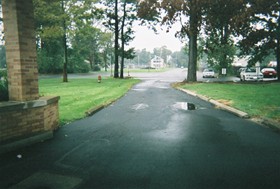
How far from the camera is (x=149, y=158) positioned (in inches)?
215

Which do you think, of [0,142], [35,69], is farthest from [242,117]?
[0,142]

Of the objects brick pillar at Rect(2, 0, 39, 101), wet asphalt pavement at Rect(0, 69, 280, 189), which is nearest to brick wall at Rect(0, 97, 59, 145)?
brick pillar at Rect(2, 0, 39, 101)

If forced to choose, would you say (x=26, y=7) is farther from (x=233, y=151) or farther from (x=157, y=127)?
(x=233, y=151)

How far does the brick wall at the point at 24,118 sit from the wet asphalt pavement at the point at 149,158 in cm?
41

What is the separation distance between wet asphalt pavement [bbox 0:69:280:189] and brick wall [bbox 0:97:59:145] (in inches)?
16.0

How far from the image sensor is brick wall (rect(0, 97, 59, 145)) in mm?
5945

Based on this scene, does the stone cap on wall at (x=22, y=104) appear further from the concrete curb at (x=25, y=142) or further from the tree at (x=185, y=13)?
the tree at (x=185, y=13)

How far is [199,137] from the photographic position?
278 inches

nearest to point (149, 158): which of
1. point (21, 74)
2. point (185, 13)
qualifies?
point (21, 74)

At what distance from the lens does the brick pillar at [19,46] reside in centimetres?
643

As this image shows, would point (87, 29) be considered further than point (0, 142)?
Yes

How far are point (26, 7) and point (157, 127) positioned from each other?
16.2ft

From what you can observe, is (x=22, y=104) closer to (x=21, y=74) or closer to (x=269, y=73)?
(x=21, y=74)

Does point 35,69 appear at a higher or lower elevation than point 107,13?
lower
